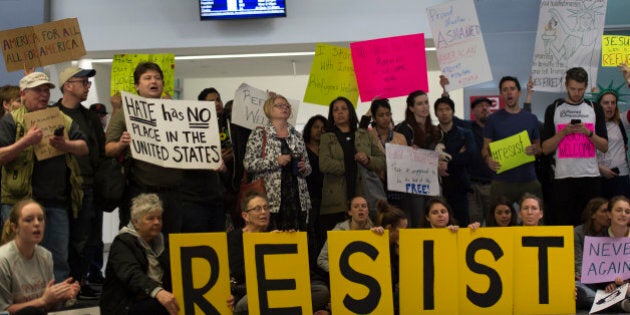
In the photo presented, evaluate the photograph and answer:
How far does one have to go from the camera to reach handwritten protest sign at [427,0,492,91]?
320 inches

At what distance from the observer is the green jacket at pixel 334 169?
7320 millimetres

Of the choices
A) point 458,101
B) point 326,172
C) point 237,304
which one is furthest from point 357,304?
point 458,101

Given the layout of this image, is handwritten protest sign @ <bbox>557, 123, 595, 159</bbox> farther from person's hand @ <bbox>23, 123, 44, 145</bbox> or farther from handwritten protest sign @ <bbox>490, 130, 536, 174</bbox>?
person's hand @ <bbox>23, 123, 44, 145</bbox>

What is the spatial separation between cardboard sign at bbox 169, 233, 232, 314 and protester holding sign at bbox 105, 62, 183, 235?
56cm

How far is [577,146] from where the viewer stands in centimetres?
749

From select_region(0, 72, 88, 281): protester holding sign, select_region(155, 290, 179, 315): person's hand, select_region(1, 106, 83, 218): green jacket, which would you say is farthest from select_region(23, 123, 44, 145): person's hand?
select_region(155, 290, 179, 315): person's hand

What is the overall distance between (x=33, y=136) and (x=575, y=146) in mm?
4067

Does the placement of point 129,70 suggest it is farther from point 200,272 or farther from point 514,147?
point 514,147

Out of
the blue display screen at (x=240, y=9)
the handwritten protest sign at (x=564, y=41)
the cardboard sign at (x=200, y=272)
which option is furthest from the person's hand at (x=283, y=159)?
the blue display screen at (x=240, y=9)

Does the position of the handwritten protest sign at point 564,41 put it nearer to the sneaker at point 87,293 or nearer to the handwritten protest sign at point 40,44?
the handwritten protest sign at point 40,44

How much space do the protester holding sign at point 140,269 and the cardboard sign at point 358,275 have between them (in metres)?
0.99

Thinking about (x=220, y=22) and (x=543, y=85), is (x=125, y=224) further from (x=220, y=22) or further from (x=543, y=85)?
(x=220, y=22)

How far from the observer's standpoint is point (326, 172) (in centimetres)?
736

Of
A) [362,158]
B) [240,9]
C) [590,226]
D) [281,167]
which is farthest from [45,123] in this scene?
[240,9]
